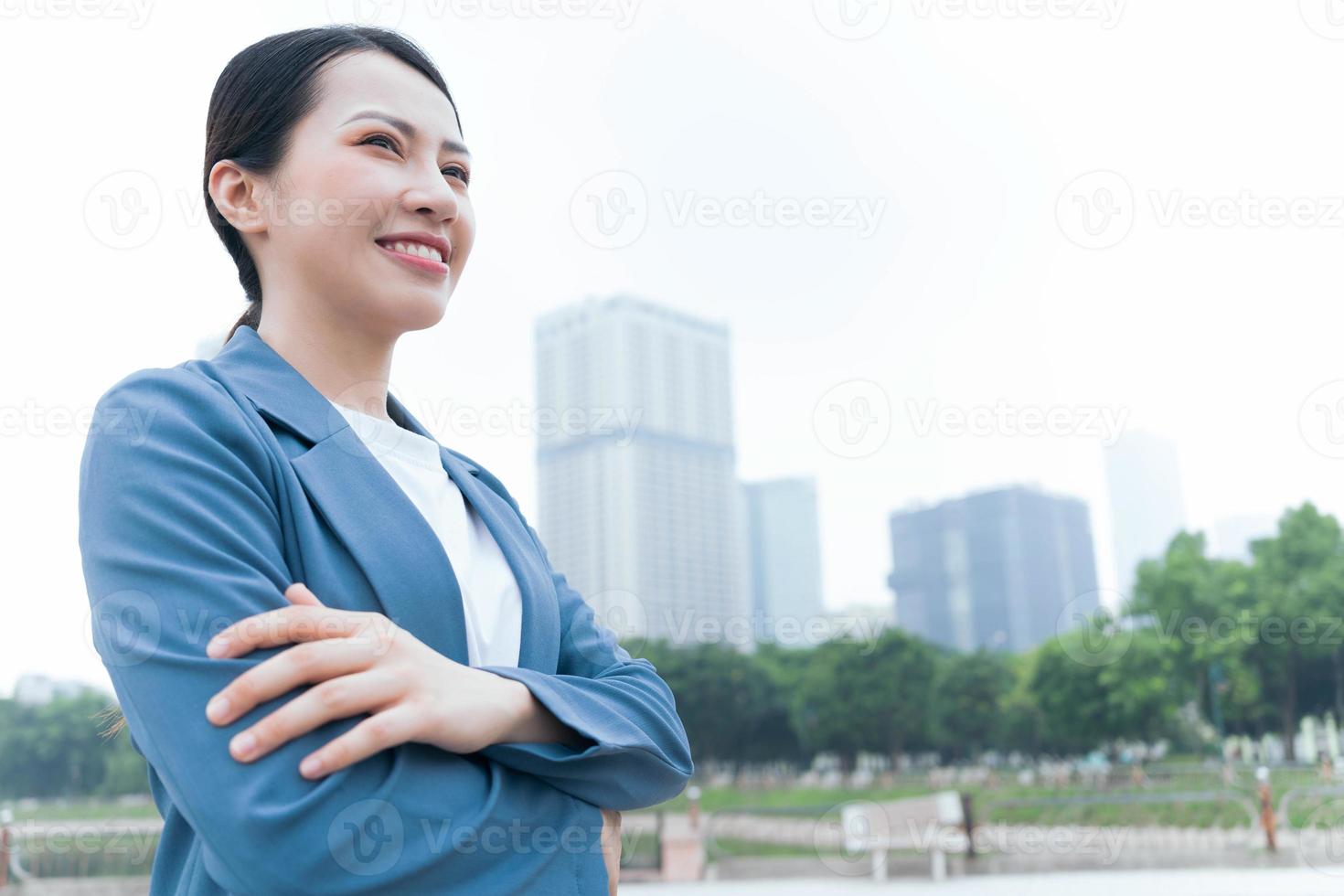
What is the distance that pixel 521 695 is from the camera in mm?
621

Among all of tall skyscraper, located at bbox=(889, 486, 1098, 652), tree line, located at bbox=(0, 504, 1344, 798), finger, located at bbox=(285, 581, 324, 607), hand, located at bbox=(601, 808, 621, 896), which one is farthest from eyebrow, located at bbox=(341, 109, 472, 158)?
tall skyscraper, located at bbox=(889, 486, 1098, 652)

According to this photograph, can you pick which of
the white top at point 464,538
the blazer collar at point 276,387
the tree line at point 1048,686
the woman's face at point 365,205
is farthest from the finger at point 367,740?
the tree line at point 1048,686

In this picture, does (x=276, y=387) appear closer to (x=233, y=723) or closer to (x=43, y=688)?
(x=233, y=723)

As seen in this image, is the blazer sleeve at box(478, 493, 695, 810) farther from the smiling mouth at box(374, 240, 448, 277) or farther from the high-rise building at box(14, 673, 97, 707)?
the high-rise building at box(14, 673, 97, 707)

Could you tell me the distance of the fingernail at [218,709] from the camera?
52 centimetres

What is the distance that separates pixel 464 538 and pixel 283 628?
224 mm

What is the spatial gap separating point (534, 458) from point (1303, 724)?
17646 mm

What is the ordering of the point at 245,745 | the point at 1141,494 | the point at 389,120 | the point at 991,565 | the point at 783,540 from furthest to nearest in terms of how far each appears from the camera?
the point at 783,540
the point at 991,565
the point at 1141,494
the point at 389,120
the point at 245,745

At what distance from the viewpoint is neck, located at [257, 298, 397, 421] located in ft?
2.51

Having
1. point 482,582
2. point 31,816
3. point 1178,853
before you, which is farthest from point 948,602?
point 482,582

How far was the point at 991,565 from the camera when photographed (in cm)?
3181

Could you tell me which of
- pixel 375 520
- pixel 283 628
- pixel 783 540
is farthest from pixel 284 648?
pixel 783 540

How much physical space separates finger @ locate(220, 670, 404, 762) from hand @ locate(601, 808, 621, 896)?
200 millimetres

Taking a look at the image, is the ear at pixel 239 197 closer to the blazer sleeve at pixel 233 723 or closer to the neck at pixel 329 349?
the neck at pixel 329 349
